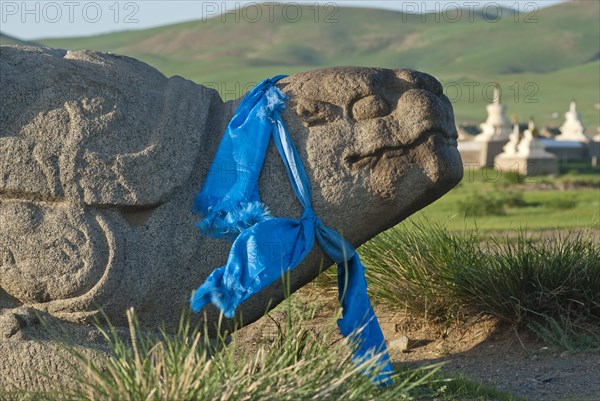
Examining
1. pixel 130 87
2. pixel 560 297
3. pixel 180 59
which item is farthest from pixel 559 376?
pixel 180 59

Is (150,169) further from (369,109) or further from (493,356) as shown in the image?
(493,356)

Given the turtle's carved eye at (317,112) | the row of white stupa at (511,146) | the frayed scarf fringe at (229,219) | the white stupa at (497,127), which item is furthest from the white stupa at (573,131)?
the frayed scarf fringe at (229,219)

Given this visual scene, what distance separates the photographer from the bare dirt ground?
5262 millimetres

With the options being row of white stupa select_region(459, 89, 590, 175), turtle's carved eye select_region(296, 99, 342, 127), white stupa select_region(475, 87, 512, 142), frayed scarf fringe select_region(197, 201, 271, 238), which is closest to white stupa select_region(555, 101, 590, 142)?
row of white stupa select_region(459, 89, 590, 175)

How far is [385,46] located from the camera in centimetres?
11294

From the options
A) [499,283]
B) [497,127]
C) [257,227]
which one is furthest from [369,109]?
[497,127]

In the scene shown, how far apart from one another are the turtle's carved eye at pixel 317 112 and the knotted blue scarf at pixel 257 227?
0.33 ft

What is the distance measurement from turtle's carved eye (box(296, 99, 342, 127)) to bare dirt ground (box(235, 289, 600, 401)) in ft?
3.68

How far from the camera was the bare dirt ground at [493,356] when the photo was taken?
526cm

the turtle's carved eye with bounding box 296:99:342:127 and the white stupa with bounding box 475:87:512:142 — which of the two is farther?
the white stupa with bounding box 475:87:512:142

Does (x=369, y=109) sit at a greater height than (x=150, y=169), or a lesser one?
greater

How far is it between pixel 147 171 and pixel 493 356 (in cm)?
247

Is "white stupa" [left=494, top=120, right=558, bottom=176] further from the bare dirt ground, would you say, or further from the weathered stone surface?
the weathered stone surface

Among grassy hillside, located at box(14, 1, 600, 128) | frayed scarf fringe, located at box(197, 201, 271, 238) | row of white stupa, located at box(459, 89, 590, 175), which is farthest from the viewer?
grassy hillside, located at box(14, 1, 600, 128)
